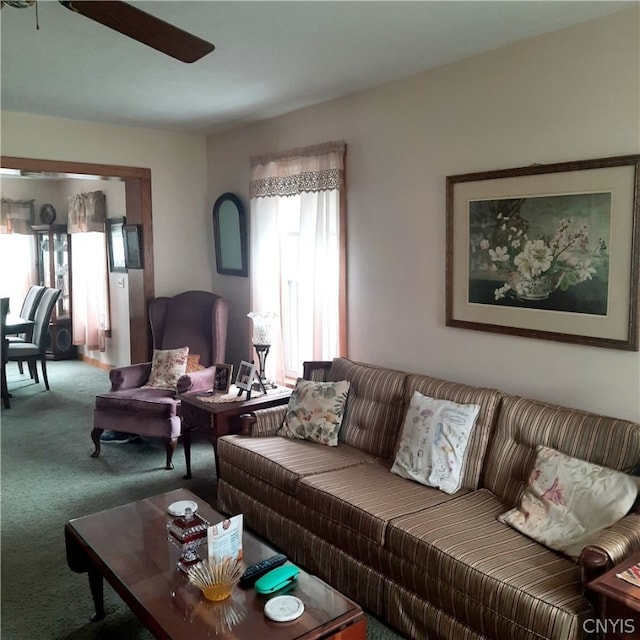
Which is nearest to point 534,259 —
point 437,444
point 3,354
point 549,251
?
point 549,251

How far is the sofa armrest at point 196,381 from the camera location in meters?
4.26

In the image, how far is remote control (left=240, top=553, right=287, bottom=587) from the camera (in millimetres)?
2033

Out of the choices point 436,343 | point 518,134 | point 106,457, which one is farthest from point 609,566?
point 106,457

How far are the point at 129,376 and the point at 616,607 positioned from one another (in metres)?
3.69

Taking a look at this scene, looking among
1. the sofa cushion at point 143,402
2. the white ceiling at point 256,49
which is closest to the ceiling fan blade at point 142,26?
the white ceiling at point 256,49

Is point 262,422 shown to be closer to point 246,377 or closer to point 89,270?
point 246,377

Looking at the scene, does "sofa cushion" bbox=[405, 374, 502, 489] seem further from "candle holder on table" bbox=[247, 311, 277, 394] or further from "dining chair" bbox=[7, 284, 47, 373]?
"dining chair" bbox=[7, 284, 47, 373]

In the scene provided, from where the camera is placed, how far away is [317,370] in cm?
370

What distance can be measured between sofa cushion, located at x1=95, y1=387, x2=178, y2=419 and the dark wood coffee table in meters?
1.54

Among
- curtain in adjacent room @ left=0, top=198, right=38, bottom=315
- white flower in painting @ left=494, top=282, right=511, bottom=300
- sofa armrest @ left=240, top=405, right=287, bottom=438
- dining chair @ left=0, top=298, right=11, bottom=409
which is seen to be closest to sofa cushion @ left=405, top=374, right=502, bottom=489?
white flower in painting @ left=494, top=282, right=511, bottom=300

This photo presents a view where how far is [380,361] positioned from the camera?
12.5ft

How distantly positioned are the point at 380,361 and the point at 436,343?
0.48 meters

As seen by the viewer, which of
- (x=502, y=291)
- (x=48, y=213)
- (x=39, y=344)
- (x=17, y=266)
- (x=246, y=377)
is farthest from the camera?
(x=17, y=266)

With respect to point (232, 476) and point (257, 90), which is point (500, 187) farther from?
point (232, 476)
